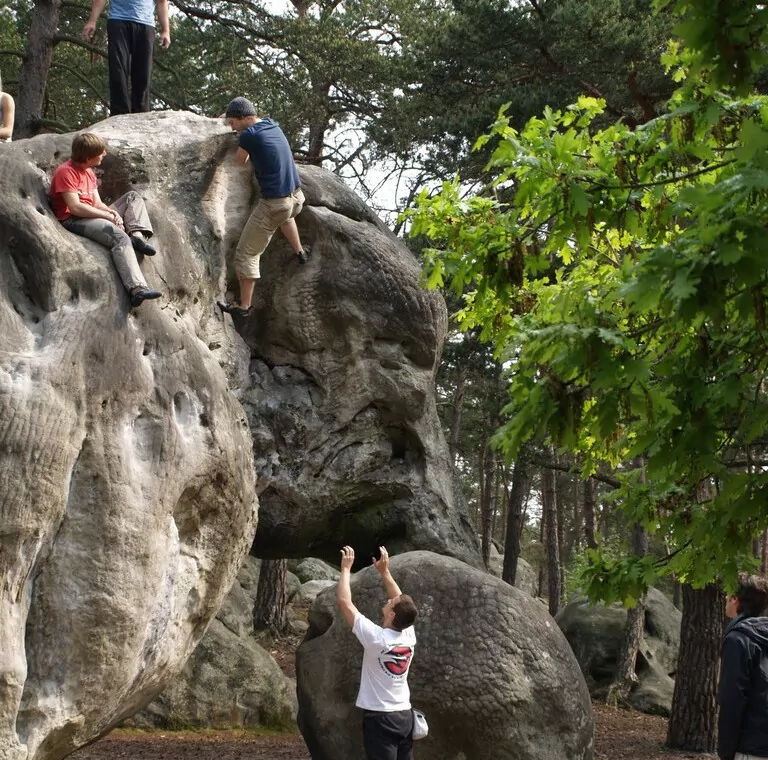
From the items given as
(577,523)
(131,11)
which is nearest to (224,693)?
(131,11)

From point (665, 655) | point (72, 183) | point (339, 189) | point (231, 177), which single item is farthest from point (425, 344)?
point (665, 655)

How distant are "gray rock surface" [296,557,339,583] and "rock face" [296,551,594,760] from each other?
14.7 meters

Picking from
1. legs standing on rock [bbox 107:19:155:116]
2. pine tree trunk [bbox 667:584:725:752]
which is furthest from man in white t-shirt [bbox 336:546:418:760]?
legs standing on rock [bbox 107:19:155:116]

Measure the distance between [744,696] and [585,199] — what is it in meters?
2.89

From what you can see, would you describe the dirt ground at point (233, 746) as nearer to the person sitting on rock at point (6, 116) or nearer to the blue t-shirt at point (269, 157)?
the blue t-shirt at point (269, 157)

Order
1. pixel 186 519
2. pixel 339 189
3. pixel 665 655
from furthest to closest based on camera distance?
pixel 665 655, pixel 339 189, pixel 186 519

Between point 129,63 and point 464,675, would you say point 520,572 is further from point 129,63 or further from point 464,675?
point 129,63

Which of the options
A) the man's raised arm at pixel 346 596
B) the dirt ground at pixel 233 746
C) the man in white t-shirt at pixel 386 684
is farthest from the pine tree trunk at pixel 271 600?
the man in white t-shirt at pixel 386 684

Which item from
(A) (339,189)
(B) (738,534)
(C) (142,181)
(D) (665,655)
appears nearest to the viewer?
(B) (738,534)

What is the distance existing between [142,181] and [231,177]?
1.31m

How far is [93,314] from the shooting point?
25.7 feet

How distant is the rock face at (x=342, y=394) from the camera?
37.6 ft

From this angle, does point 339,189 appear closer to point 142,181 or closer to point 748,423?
point 142,181

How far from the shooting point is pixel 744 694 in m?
5.52
